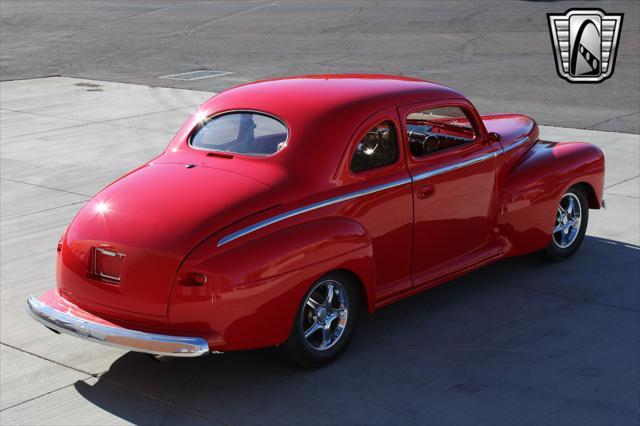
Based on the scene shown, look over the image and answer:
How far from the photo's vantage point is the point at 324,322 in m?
6.14

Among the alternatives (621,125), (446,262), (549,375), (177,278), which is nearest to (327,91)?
(446,262)

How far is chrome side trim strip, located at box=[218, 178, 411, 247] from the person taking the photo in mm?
5691

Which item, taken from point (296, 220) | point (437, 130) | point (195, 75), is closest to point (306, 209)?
point (296, 220)

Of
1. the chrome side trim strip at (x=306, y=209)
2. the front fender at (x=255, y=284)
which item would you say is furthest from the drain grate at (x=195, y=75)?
the front fender at (x=255, y=284)

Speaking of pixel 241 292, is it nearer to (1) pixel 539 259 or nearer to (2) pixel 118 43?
(1) pixel 539 259

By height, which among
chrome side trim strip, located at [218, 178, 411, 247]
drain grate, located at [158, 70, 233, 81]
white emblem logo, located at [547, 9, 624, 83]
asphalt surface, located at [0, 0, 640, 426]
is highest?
chrome side trim strip, located at [218, 178, 411, 247]

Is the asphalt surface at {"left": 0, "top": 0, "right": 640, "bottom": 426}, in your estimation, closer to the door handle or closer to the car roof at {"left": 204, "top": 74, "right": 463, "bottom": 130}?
the door handle

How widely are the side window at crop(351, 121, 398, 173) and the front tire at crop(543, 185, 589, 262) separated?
6.79 feet

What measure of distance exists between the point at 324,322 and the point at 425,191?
1.27m

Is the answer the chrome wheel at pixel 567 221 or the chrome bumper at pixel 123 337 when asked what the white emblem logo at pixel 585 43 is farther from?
the chrome bumper at pixel 123 337

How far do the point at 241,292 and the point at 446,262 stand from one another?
2.05 m

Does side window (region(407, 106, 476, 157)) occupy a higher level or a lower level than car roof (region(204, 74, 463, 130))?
lower

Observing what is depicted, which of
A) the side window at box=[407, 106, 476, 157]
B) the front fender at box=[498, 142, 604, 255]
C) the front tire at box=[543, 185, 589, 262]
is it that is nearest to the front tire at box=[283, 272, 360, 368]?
the side window at box=[407, 106, 476, 157]

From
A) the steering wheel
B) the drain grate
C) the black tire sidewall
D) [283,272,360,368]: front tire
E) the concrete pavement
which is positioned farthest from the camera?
the drain grate
